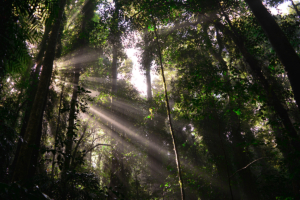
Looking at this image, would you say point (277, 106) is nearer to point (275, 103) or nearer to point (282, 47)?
point (275, 103)

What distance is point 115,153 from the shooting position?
44.9 ft

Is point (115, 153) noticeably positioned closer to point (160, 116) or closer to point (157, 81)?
point (160, 116)

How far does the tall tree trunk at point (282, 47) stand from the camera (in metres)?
3.69

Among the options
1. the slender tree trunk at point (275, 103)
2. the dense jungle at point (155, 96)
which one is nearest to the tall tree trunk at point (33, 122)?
the dense jungle at point (155, 96)

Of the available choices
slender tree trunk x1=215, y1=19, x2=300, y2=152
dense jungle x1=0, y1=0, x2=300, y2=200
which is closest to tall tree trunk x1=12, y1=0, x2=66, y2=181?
dense jungle x1=0, y1=0, x2=300, y2=200

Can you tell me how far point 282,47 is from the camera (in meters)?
3.97

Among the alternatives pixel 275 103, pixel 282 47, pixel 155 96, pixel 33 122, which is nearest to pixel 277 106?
pixel 275 103

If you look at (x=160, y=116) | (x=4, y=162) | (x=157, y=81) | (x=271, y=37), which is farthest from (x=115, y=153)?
(x=157, y=81)

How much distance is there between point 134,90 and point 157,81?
12751mm

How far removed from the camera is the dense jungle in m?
3.78

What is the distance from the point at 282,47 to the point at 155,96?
9.01 m

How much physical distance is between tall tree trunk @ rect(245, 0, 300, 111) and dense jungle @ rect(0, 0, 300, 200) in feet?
0.08

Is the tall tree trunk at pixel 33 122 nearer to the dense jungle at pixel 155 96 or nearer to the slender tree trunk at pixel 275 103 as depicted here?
the dense jungle at pixel 155 96

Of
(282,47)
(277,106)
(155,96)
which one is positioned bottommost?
(277,106)
